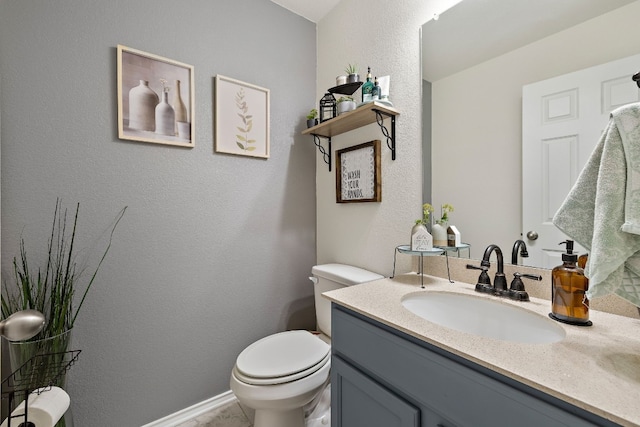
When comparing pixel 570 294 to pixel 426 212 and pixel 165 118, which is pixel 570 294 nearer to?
pixel 426 212

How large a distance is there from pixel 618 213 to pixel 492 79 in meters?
0.70

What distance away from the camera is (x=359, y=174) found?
1586mm

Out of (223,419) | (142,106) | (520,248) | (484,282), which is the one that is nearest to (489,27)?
(520,248)

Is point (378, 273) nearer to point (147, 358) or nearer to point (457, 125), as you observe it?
point (457, 125)

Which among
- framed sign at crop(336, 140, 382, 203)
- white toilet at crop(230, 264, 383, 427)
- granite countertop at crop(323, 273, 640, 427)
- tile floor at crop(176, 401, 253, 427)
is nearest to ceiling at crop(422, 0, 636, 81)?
framed sign at crop(336, 140, 382, 203)

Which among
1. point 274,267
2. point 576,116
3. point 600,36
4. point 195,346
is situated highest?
point 600,36

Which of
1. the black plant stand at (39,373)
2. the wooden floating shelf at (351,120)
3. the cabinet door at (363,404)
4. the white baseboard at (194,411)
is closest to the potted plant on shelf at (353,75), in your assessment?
the wooden floating shelf at (351,120)

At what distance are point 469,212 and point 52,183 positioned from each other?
1.74 metres

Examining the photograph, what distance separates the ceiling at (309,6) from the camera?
5.57 ft

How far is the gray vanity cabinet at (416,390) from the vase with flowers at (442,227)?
53 centimetres

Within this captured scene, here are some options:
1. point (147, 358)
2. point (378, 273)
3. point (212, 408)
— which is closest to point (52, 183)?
point (147, 358)

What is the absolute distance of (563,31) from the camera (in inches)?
35.1

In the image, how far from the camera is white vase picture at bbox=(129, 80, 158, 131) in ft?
4.19

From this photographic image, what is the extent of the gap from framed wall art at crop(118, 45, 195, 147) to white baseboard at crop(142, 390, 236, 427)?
1.38 meters
